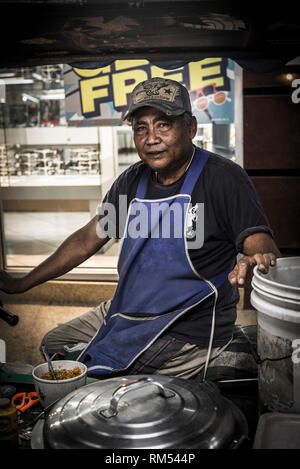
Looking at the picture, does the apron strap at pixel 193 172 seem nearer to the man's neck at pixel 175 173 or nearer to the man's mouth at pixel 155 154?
the man's neck at pixel 175 173

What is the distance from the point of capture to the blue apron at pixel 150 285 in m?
1.95

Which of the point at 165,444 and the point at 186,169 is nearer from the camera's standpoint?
the point at 165,444

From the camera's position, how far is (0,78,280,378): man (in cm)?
197

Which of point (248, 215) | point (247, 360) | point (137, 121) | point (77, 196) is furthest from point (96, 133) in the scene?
point (247, 360)

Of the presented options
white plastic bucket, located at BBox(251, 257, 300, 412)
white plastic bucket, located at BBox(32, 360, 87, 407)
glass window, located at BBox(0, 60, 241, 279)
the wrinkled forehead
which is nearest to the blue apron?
the wrinkled forehead

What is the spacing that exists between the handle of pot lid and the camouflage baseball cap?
3.92 feet

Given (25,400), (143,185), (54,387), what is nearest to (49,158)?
(143,185)

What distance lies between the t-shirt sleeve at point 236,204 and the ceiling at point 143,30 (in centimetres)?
52

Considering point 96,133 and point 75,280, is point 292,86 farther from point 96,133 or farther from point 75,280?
point 75,280

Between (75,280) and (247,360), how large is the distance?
152 inches

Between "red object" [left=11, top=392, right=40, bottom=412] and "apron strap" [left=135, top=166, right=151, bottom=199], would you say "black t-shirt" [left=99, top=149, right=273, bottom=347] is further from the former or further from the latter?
"red object" [left=11, top=392, right=40, bottom=412]

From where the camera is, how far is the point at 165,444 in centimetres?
106

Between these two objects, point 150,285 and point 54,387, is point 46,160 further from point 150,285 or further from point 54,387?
point 54,387

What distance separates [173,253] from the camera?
2.02 m
